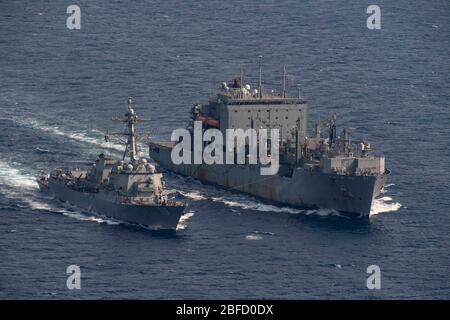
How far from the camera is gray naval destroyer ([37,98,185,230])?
17850 centimetres

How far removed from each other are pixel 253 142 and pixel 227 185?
20.3 feet

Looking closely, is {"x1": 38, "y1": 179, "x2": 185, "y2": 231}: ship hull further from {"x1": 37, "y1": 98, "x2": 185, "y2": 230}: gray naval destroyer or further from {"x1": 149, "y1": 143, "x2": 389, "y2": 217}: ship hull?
{"x1": 149, "y1": 143, "x2": 389, "y2": 217}: ship hull

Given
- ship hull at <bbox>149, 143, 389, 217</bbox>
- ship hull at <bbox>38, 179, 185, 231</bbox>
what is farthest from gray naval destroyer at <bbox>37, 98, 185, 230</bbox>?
ship hull at <bbox>149, 143, 389, 217</bbox>

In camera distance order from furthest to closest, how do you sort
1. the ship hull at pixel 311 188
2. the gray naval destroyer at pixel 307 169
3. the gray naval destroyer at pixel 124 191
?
the gray naval destroyer at pixel 307 169, the ship hull at pixel 311 188, the gray naval destroyer at pixel 124 191

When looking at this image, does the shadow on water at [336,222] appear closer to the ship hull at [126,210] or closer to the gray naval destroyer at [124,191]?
the gray naval destroyer at [124,191]

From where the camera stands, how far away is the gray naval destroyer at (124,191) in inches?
7028

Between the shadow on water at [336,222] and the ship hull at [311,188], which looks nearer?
the shadow on water at [336,222]

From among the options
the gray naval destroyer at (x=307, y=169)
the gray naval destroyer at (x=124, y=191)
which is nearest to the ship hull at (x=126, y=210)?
the gray naval destroyer at (x=124, y=191)

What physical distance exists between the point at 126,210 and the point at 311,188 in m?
21.1

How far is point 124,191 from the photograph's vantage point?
598ft

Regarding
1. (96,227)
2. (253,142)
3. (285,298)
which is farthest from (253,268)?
(253,142)

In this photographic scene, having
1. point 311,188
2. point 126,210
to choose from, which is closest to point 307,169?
point 311,188

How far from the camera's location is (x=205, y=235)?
175625 mm

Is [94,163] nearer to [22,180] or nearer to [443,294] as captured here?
[22,180]
